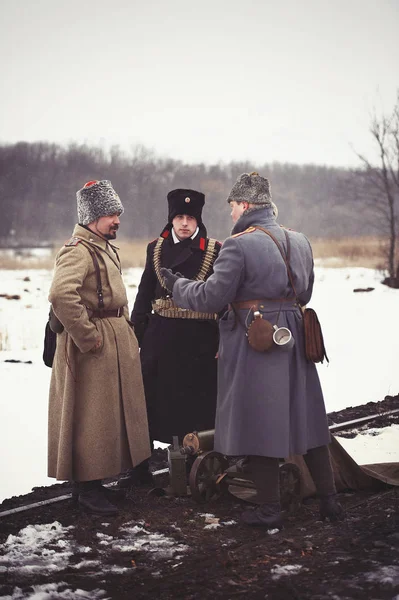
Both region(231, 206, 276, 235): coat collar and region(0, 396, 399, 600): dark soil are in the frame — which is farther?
region(231, 206, 276, 235): coat collar

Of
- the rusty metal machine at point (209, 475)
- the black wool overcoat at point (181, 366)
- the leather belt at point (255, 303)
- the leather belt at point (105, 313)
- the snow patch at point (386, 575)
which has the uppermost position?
the leather belt at point (255, 303)

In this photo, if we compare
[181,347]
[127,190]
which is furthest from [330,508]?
[127,190]

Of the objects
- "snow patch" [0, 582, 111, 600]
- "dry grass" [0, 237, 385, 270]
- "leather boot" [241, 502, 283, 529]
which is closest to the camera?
"snow patch" [0, 582, 111, 600]

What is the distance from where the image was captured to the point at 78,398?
4.70 metres

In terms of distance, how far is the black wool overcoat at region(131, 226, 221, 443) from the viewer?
5.29m

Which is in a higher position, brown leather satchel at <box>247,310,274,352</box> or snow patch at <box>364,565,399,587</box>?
brown leather satchel at <box>247,310,274,352</box>

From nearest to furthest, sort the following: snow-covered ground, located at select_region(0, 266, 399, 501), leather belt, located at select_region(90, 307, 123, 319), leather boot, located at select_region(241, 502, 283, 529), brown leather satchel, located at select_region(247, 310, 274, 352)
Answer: brown leather satchel, located at select_region(247, 310, 274, 352) → leather boot, located at select_region(241, 502, 283, 529) → leather belt, located at select_region(90, 307, 123, 319) → snow-covered ground, located at select_region(0, 266, 399, 501)

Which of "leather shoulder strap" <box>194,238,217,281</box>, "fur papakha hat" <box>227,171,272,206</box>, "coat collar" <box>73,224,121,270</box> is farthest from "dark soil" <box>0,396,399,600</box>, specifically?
"fur papakha hat" <box>227,171,272,206</box>

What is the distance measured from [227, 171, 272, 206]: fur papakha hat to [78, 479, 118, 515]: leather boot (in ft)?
6.14

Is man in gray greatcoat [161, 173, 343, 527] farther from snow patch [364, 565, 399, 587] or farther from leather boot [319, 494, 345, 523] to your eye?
snow patch [364, 565, 399, 587]

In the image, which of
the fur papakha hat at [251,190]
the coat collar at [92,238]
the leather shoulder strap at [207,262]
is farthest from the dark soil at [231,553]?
the fur papakha hat at [251,190]

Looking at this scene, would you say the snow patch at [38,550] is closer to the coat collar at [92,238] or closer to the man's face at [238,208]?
the coat collar at [92,238]

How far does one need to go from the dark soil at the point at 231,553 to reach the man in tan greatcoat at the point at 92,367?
29 centimetres

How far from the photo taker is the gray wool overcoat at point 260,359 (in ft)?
14.1
